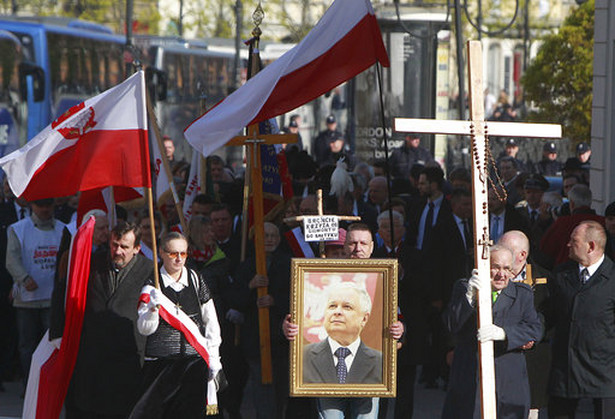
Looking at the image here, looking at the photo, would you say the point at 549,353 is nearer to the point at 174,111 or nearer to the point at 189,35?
the point at 174,111

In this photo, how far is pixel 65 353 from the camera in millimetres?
9617

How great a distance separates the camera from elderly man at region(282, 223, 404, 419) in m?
8.64

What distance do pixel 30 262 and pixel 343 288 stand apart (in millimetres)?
4815

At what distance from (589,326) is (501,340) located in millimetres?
1053

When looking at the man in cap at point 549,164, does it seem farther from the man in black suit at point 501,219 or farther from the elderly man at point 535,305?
the elderly man at point 535,305

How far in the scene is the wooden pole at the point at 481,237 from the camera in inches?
316

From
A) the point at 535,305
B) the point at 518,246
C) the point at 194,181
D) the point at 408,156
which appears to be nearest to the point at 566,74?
the point at 408,156

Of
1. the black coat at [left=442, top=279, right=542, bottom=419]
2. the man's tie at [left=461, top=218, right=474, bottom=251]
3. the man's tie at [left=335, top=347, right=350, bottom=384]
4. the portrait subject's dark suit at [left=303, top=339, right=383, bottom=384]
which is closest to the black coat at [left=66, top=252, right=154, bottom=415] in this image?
the portrait subject's dark suit at [left=303, top=339, right=383, bottom=384]

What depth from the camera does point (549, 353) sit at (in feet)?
32.2

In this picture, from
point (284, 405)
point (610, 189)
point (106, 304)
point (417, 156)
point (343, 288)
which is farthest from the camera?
point (417, 156)

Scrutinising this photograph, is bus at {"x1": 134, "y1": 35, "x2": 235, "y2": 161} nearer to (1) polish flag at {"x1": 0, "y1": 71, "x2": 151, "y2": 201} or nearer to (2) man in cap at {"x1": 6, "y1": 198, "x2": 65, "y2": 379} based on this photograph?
(2) man in cap at {"x1": 6, "y1": 198, "x2": 65, "y2": 379}

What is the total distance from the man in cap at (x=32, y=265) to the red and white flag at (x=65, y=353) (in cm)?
270

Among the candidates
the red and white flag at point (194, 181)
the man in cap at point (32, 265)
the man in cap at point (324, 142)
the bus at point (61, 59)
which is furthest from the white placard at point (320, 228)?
the bus at point (61, 59)

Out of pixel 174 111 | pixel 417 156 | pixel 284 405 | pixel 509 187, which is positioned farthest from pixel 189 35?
pixel 284 405
